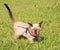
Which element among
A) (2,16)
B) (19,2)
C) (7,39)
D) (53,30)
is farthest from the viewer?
(19,2)

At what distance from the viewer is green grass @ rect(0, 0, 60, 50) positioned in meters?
6.81

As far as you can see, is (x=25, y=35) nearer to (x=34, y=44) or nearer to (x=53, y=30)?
(x=34, y=44)

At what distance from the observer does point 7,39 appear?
23.4 ft

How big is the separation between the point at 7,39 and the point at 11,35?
2.05ft

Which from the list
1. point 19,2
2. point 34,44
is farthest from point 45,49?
point 19,2

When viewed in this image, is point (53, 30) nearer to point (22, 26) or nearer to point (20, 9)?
point (22, 26)

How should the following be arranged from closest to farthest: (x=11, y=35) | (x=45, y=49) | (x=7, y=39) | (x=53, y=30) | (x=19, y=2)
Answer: (x=45, y=49) < (x=7, y=39) < (x=11, y=35) < (x=53, y=30) < (x=19, y=2)

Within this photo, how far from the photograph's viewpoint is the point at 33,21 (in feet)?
32.0

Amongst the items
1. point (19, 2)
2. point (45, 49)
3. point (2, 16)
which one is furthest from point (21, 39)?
point (19, 2)

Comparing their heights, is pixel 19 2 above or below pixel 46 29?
above

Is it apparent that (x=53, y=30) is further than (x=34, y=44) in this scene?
Yes

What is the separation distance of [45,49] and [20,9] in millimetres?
6027

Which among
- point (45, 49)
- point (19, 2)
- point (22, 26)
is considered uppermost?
point (19, 2)

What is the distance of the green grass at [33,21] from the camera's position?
6.81 metres
